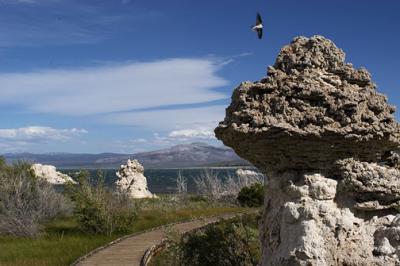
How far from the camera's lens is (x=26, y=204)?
72.3 feet

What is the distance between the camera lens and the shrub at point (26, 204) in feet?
64.1

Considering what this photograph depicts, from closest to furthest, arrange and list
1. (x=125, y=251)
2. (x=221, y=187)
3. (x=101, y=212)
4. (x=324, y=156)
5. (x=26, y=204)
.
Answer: (x=324, y=156) → (x=125, y=251) → (x=101, y=212) → (x=26, y=204) → (x=221, y=187)

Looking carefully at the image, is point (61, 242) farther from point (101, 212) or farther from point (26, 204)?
point (26, 204)

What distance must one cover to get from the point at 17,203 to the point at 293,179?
55.9 ft

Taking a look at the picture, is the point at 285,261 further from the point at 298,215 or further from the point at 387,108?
the point at 387,108

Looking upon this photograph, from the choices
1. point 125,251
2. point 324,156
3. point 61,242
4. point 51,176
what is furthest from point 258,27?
point 51,176

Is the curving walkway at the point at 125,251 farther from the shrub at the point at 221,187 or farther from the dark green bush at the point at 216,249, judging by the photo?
the shrub at the point at 221,187

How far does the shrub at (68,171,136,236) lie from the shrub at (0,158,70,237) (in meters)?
1.61

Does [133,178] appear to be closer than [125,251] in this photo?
No

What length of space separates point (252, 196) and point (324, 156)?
2365cm

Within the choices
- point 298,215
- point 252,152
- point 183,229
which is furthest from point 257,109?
point 183,229

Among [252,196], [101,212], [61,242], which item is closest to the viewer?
[61,242]

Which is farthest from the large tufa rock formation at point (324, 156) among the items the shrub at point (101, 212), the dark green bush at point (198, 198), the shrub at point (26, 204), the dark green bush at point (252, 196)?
the dark green bush at point (198, 198)

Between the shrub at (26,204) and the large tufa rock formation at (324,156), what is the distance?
14030mm
